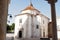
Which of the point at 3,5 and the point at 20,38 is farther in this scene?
the point at 20,38

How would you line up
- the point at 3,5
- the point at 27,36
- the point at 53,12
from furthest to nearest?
the point at 27,36
the point at 53,12
the point at 3,5

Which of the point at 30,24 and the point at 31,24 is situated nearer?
the point at 30,24

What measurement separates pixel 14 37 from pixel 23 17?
570 centimetres

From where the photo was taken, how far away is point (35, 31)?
35.4 meters

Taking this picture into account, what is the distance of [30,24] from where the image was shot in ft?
115

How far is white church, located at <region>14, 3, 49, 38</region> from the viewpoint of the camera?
34.7 meters

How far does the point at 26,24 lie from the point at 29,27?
1.11 meters

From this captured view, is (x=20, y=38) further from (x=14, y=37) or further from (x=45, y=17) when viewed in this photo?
(x=45, y=17)

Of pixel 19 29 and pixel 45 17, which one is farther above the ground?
pixel 45 17

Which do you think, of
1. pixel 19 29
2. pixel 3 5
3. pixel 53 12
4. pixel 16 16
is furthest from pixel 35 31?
pixel 3 5

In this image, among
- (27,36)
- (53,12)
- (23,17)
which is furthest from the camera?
(23,17)

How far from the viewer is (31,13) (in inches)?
1455

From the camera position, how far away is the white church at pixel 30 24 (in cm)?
3469

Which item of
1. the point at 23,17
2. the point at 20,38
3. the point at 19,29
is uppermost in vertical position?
the point at 23,17
